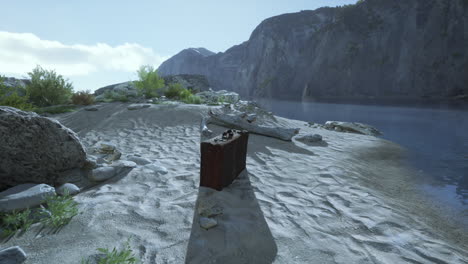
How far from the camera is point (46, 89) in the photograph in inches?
448

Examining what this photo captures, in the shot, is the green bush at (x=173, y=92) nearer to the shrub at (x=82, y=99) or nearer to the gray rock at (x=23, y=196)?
the shrub at (x=82, y=99)

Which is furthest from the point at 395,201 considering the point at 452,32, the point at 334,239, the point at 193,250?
the point at 452,32

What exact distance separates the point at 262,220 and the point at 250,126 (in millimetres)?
4941

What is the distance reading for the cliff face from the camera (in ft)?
114

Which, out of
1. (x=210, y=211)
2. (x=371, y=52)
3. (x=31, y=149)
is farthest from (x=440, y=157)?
(x=371, y=52)

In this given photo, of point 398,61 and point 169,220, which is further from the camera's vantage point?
point 398,61

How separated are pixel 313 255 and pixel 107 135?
6455mm

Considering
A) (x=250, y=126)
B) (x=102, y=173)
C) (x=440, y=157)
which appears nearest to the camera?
(x=102, y=173)

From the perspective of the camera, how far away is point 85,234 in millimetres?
2416

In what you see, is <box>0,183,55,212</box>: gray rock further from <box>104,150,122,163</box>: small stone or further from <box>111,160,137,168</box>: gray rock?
<box>104,150,122,163</box>: small stone

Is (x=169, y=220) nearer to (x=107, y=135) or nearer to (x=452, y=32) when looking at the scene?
(x=107, y=135)

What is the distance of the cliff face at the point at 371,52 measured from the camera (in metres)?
34.8

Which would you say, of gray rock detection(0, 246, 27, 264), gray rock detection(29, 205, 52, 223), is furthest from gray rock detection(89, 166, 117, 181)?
gray rock detection(0, 246, 27, 264)

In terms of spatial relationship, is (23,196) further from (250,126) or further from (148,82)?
(148,82)
